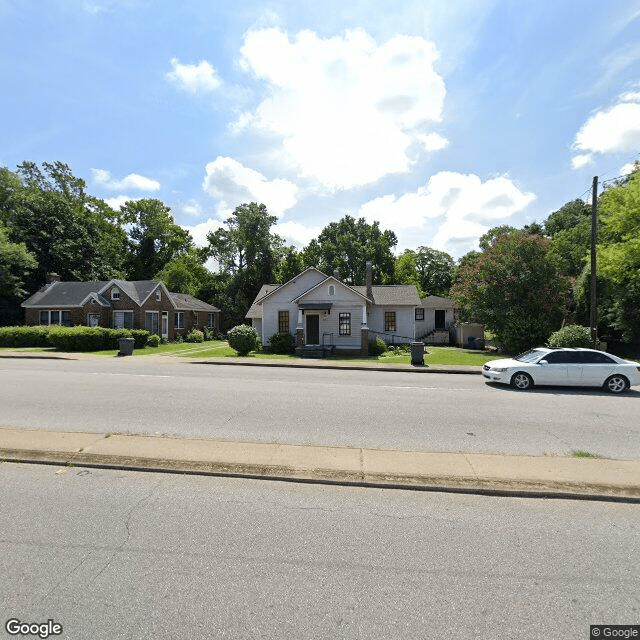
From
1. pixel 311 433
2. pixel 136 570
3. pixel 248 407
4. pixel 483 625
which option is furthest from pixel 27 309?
pixel 483 625

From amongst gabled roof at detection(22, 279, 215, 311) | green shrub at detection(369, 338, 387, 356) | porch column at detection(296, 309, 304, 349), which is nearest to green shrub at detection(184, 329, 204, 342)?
gabled roof at detection(22, 279, 215, 311)

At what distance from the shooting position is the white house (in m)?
Answer: 28.0

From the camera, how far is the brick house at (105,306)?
116ft

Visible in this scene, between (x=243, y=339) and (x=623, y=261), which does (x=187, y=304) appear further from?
(x=623, y=261)

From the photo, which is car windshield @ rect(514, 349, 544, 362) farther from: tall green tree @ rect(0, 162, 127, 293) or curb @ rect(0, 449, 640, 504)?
tall green tree @ rect(0, 162, 127, 293)

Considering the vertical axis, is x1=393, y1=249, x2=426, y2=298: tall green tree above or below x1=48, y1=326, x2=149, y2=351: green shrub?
above

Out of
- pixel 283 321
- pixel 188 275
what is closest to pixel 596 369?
pixel 283 321

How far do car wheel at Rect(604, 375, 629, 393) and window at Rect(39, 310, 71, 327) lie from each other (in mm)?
39234

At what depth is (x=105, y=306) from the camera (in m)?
35.6

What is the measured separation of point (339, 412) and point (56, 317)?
35965 millimetres

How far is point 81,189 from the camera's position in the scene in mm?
61938

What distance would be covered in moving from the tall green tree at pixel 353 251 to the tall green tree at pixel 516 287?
85.2 feet

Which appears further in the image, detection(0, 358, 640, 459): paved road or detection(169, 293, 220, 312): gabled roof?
detection(169, 293, 220, 312): gabled roof

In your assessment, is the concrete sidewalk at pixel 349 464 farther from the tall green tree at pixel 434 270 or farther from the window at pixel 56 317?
the tall green tree at pixel 434 270
